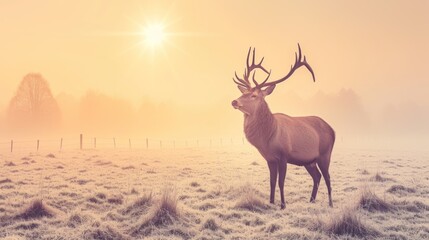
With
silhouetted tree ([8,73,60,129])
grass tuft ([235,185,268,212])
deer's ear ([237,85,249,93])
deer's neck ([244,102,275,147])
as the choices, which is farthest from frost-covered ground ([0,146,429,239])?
silhouetted tree ([8,73,60,129])

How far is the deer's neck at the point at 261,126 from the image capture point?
8812 mm

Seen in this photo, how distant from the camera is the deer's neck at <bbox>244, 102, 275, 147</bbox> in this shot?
8812 millimetres

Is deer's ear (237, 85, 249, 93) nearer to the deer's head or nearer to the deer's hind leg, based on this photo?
the deer's head

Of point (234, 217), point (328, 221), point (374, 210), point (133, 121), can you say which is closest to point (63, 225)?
point (234, 217)

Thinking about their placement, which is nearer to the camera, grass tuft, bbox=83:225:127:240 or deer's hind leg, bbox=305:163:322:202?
grass tuft, bbox=83:225:127:240

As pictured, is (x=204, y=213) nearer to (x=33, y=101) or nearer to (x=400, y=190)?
(x=400, y=190)

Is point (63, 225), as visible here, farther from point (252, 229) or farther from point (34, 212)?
point (252, 229)

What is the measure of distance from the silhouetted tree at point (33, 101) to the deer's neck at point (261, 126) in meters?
56.0

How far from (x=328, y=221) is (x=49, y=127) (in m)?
60.8

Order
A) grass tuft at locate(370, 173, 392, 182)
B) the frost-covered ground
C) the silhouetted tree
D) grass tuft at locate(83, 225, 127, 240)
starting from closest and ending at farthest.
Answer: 1. grass tuft at locate(83, 225, 127, 240)
2. the frost-covered ground
3. grass tuft at locate(370, 173, 392, 182)
4. the silhouetted tree

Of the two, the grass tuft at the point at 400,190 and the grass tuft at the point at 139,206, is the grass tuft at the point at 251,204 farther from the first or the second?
the grass tuft at the point at 400,190

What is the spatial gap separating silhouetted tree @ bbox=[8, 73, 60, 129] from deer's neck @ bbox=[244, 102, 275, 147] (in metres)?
56.0

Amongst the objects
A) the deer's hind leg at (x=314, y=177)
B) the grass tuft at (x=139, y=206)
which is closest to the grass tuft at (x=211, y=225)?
the grass tuft at (x=139, y=206)

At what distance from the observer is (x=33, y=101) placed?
191ft
